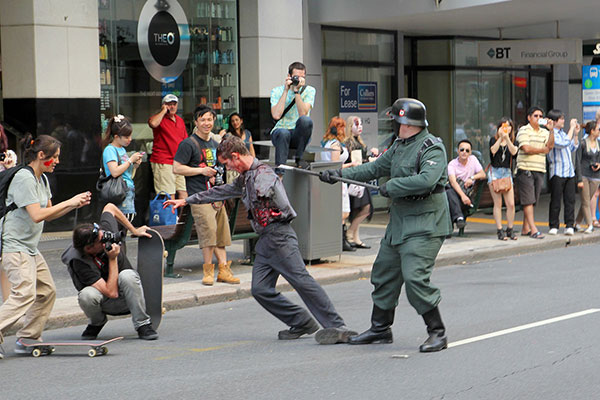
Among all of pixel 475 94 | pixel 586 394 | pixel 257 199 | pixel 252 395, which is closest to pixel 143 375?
pixel 252 395

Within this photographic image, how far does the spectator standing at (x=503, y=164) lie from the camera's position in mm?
14812

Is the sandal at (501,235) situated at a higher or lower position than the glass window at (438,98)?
lower

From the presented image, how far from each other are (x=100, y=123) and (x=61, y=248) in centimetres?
200

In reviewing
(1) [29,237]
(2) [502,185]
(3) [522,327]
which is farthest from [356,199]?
(1) [29,237]

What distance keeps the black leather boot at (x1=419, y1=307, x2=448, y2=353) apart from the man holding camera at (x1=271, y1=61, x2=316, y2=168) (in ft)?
14.8

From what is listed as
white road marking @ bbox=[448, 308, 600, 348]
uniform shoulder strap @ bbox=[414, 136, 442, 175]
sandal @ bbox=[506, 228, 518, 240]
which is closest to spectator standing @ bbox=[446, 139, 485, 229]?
sandal @ bbox=[506, 228, 518, 240]

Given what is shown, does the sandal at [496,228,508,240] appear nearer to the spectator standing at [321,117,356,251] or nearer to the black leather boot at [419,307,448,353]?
the spectator standing at [321,117,356,251]

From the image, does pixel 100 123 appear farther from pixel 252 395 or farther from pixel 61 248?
pixel 252 395

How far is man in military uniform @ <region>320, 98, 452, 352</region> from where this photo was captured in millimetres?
7281

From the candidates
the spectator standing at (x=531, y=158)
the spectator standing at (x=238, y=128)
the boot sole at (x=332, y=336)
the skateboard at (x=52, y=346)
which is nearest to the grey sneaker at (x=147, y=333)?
the skateboard at (x=52, y=346)

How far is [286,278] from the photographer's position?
319 inches

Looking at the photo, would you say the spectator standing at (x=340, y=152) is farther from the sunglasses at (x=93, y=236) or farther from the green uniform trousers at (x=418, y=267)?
the green uniform trousers at (x=418, y=267)

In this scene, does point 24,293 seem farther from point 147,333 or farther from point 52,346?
point 147,333

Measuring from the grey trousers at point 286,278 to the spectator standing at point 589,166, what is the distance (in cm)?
884
